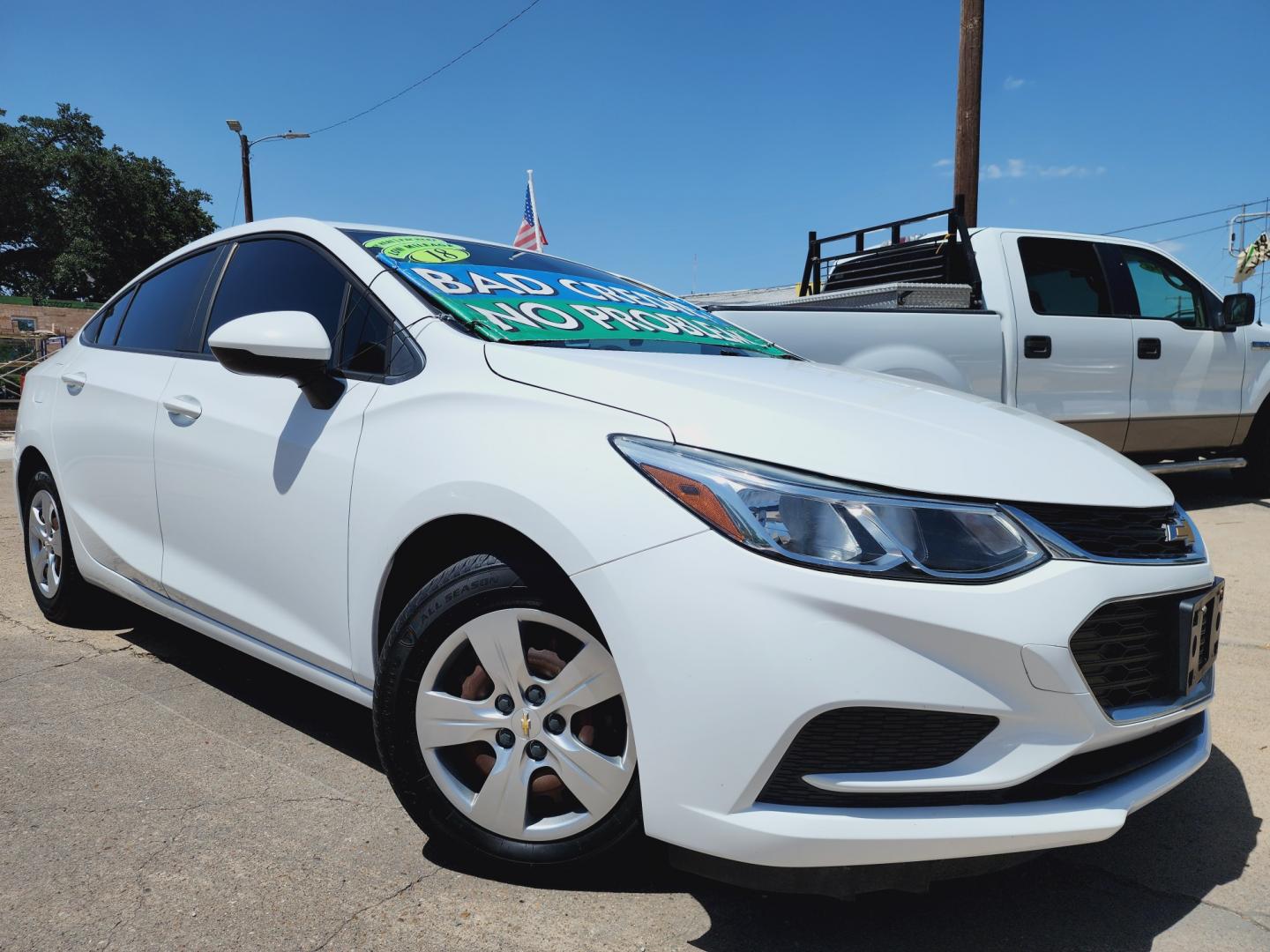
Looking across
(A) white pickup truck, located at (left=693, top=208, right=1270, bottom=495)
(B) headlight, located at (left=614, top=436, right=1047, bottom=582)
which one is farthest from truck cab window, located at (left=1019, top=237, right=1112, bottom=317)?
(B) headlight, located at (left=614, top=436, right=1047, bottom=582)

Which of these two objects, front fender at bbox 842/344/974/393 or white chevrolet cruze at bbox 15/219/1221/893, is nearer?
white chevrolet cruze at bbox 15/219/1221/893

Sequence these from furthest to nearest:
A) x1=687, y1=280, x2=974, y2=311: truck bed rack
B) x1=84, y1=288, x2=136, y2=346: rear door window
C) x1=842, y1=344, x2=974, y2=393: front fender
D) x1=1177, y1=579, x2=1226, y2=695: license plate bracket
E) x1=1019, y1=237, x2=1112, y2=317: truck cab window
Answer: x1=1019, y1=237, x2=1112, y2=317: truck cab window → x1=687, y1=280, x2=974, y2=311: truck bed rack → x1=842, y1=344, x2=974, y2=393: front fender → x1=84, y1=288, x2=136, y2=346: rear door window → x1=1177, y1=579, x2=1226, y2=695: license plate bracket

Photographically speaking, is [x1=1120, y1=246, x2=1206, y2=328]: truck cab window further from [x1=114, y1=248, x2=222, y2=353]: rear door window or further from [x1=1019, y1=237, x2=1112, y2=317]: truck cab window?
[x1=114, y1=248, x2=222, y2=353]: rear door window

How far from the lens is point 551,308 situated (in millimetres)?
2605

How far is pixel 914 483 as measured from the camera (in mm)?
1740

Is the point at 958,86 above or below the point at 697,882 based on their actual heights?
above

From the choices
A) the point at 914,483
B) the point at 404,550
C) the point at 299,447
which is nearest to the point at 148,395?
the point at 299,447

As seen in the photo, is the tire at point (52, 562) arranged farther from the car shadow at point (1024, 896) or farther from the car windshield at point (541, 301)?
the car shadow at point (1024, 896)

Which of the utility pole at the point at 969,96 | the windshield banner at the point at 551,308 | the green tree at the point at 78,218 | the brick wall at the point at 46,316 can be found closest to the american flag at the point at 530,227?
the utility pole at the point at 969,96

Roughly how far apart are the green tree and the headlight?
43542 mm

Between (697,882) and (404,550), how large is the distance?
0.97 m

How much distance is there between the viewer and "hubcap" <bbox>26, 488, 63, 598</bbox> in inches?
151

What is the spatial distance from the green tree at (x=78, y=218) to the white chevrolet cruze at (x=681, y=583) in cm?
4251

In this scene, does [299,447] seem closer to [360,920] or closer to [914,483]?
[360,920]
